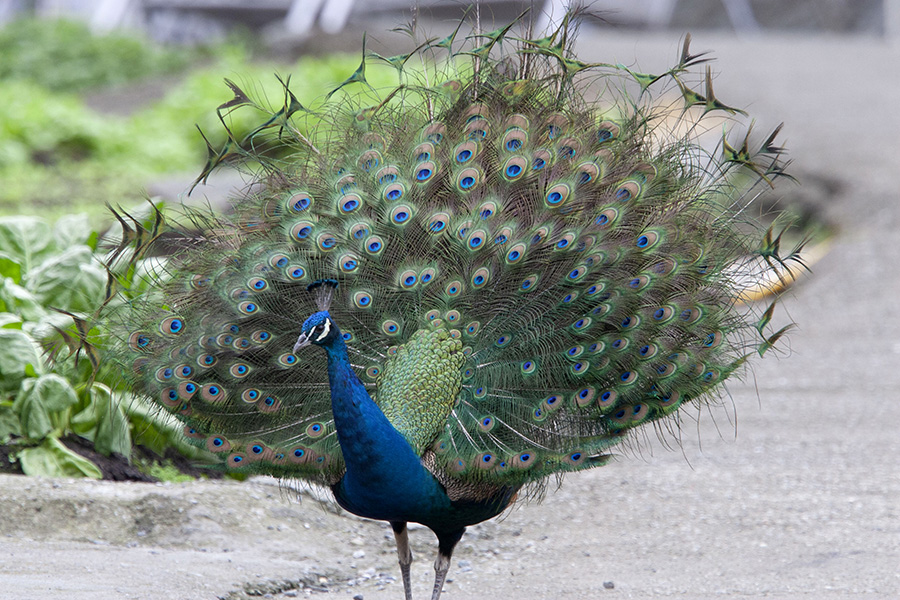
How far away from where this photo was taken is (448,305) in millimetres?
4133

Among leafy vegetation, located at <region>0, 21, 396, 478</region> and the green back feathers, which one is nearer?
the green back feathers

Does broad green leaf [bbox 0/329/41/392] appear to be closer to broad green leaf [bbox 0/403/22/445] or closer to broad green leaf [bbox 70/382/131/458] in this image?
broad green leaf [bbox 0/403/22/445]

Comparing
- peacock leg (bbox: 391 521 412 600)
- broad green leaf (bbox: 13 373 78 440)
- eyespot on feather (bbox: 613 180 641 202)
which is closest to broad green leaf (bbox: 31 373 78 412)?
broad green leaf (bbox: 13 373 78 440)

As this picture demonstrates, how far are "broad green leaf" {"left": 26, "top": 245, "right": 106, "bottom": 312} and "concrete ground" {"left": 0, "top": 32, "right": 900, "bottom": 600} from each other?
111cm

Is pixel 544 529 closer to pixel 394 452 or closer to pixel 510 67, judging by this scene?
pixel 394 452

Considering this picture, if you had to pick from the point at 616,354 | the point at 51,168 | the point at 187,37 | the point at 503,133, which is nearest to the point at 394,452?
the point at 616,354

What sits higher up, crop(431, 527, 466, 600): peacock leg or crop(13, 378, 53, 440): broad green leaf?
crop(13, 378, 53, 440): broad green leaf

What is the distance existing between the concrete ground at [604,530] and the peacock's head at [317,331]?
127 cm

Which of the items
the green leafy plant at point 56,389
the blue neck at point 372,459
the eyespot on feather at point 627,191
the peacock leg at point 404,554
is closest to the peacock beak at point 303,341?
the blue neck at point 372,459

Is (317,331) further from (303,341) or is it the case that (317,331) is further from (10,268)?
(10,268)

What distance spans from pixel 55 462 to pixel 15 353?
576mm

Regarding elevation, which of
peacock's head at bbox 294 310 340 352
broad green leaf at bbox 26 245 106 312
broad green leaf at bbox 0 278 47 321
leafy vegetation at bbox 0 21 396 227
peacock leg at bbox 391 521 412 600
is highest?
leafy vegetation at bbox 0 21 396 227

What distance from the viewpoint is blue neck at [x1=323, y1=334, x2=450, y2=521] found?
12.1 ft

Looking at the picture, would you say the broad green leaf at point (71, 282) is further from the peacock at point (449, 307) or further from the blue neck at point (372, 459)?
the blue neck at point (372, 459)
